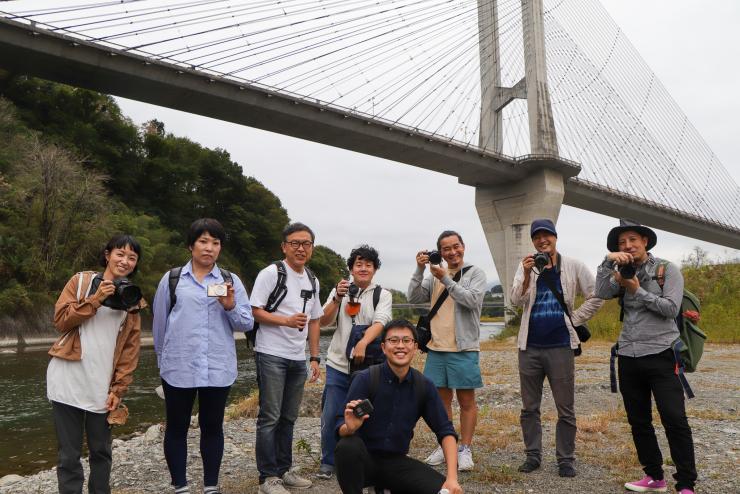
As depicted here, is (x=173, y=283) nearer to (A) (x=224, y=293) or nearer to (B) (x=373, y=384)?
(A) (x=224, y=293)

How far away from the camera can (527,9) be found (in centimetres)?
2456

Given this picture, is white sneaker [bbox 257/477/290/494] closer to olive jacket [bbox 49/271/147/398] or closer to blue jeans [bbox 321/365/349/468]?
blue jeans [bbox 321/365/349/468]

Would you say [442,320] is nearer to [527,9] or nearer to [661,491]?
[661,491]

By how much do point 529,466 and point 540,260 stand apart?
1258 millimetres

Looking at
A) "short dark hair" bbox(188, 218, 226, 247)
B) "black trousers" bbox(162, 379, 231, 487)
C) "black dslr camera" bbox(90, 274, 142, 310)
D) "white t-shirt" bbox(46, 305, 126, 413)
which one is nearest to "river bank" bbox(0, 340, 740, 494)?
"black trousers" bbox(162, 379, 231, 487)

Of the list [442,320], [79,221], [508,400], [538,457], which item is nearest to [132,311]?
[442,320]

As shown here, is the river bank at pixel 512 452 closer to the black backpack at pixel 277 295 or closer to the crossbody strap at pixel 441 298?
the black backpack at pixel 277 295

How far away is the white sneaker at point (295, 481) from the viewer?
3.08 metres

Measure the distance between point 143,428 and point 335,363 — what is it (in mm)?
3941

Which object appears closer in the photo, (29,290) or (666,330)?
(666,330)

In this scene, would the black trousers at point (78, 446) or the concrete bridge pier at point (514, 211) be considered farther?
the concrete bridge pier at point (514, 211)

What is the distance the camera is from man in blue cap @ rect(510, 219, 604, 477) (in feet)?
10.6

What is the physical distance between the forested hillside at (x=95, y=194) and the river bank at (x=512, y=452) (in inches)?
586

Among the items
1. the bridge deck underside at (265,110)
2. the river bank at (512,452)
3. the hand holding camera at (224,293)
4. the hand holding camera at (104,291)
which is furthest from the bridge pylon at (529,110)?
the hand holding camera at (104,291)
